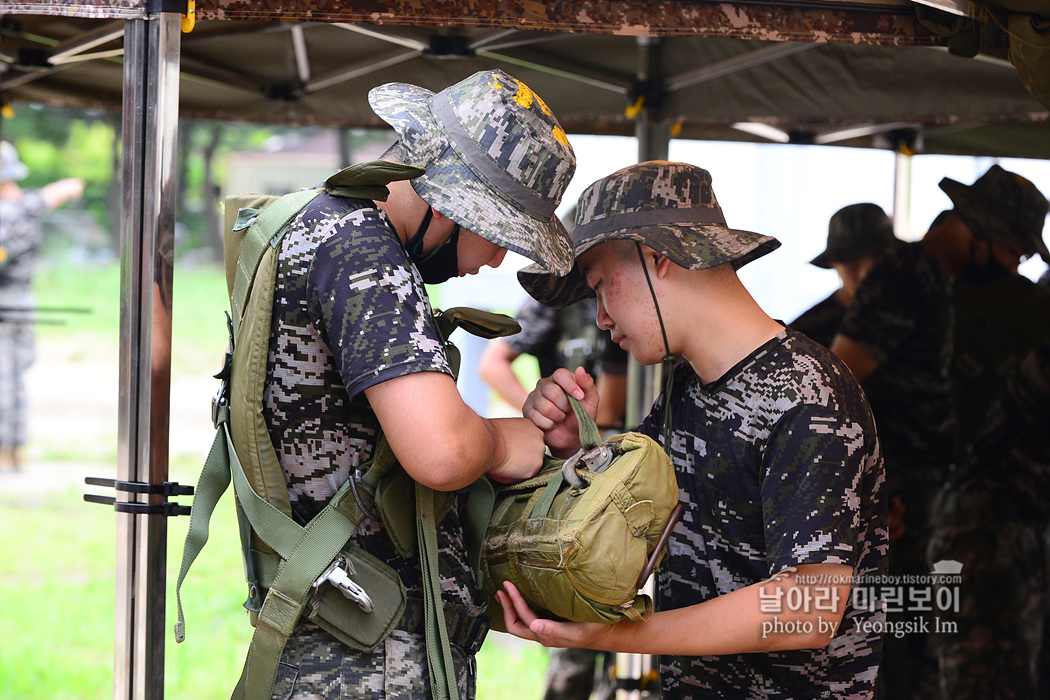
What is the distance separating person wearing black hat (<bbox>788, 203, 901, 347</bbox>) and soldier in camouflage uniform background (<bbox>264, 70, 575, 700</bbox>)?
2744 millimetres

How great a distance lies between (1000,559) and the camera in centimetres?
359

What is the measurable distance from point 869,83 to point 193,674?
4.17m

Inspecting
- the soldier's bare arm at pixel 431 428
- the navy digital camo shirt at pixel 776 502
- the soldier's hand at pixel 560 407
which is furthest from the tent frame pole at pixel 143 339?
the navy digital camo shirt at pixel 776 502

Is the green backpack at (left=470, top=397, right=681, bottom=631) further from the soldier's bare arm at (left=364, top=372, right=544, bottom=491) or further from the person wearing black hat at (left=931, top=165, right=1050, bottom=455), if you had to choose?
the person wearing black hat at (left=931, top=165, right=1050, bottom=455)

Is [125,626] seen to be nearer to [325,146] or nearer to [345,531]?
[345,531]

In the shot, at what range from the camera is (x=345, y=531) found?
5.24ft

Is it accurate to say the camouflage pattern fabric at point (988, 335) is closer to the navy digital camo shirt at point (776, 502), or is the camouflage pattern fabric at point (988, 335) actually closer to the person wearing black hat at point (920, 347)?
the person wearing black hat at point (920, 347)

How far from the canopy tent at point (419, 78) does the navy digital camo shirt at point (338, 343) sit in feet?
1.52

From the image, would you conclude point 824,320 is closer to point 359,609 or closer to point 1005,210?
point 1005,210

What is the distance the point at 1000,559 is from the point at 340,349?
3.03 meters

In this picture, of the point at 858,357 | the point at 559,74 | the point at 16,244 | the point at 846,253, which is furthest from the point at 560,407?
the point at 16,244

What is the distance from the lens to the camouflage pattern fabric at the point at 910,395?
372 cm

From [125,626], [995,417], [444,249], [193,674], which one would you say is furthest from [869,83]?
[193,674]

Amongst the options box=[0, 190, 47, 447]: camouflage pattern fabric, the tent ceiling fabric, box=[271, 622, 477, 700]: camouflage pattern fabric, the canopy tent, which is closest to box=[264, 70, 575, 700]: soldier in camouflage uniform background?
box=[271, 622, 477, 700]: camouflage pattern fabric
